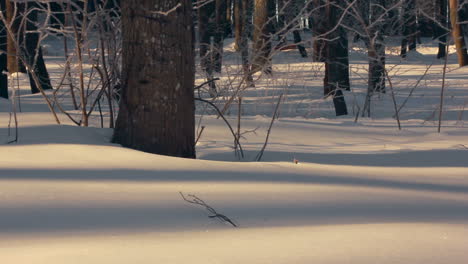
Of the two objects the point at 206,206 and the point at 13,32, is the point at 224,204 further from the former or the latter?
the point at 13,32

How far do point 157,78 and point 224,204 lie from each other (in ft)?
6.06

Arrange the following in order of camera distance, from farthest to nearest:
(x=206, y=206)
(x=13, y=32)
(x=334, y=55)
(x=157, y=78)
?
1. (x=13, y=32)
2. (x=334, y=55)
3. (x=157, y=78)
4. (x=206, y=206)

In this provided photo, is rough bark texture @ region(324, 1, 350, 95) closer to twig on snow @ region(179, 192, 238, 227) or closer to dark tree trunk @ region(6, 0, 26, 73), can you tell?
dark tree trunk @ region(6, 0, 26, 73)

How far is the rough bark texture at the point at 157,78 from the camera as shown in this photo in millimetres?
4402

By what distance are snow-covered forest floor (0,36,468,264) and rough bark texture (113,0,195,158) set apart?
27cm

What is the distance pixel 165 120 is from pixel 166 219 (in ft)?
6.59

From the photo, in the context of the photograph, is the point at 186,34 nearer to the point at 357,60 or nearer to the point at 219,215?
the point at 219,215

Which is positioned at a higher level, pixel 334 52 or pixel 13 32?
pixel 13 32

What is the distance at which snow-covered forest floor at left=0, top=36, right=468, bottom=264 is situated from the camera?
2.04 meters

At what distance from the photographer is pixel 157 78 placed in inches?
173

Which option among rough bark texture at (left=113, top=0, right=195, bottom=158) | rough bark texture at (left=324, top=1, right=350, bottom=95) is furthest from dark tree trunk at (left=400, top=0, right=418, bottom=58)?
rough bark texture at (left=113, top=0, right=195, bottom=158)

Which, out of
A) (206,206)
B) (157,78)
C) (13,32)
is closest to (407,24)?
(13,32)

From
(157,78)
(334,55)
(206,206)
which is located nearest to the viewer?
(206,206)

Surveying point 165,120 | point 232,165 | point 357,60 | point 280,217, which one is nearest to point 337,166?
point 232,165
